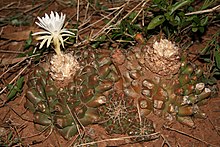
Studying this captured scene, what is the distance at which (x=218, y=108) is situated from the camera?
195cm

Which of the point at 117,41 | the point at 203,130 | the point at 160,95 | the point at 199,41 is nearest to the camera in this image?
the point at 160,95

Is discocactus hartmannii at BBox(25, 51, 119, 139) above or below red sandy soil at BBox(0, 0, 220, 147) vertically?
above

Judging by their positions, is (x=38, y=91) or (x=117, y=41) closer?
(x=38, y=91)

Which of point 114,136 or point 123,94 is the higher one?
point 123,94

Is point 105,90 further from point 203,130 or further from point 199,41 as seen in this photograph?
point 199,41

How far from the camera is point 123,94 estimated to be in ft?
5.89

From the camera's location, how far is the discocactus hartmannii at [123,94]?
172 centimetres

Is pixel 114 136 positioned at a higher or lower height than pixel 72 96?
lower

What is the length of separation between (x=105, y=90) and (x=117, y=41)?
0.40 meters

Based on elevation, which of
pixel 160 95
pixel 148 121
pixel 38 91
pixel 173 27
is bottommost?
pixel 148 121

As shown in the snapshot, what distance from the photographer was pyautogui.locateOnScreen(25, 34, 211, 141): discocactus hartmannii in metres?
1.72

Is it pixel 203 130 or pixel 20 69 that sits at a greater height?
pixel 20 69

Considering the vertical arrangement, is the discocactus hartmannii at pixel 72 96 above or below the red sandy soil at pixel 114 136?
above

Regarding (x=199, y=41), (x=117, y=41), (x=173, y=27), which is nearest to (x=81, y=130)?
(x=117, y=41)
